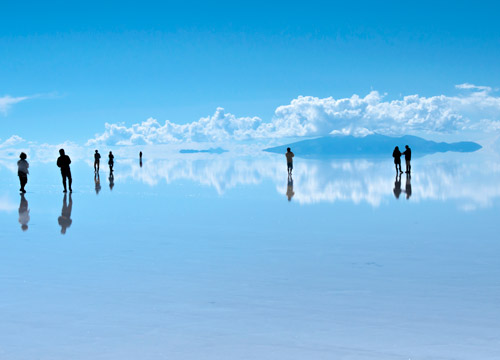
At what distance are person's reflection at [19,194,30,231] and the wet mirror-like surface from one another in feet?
0.34

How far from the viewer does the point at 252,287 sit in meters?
7.03

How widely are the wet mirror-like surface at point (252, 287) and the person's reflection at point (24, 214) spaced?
105 mm

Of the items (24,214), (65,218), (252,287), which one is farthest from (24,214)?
(252,287)

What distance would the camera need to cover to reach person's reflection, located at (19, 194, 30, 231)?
Result: 13.6 meters

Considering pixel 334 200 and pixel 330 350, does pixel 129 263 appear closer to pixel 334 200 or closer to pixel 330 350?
pixel 330 350

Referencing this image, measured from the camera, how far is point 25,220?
1441 centimetres

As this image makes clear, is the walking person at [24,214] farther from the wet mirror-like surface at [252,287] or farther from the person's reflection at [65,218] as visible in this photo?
the person's reflection at [65,218]

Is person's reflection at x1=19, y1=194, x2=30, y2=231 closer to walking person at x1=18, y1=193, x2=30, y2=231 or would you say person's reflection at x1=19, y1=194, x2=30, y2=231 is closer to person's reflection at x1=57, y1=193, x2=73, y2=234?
walking person at x1=18, y1=193, x2=30, y2=231

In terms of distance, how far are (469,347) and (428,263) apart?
3.68 meters

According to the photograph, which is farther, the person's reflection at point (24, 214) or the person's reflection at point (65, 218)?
the person's reflection at point (24, 214)

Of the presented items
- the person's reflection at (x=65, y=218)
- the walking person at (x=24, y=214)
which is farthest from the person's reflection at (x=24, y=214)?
the person's reflection at (x=65, y=218)

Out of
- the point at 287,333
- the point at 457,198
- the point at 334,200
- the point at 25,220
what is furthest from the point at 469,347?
the point at 457,198

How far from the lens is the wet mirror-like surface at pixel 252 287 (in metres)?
5.04

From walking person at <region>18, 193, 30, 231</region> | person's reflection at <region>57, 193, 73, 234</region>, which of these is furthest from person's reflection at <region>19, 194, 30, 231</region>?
person's reflection at <region>57, 193, 73, 234</region>
